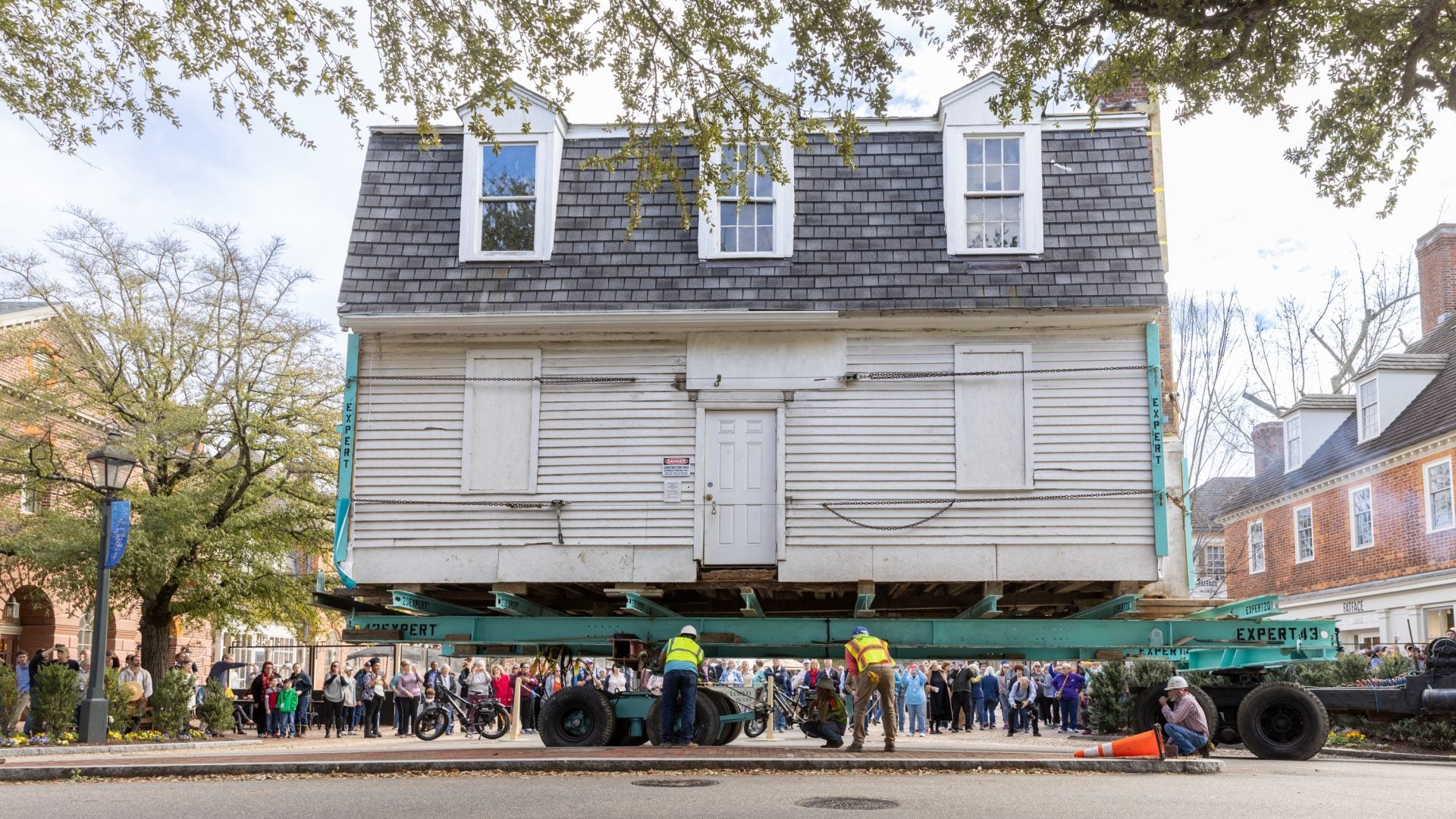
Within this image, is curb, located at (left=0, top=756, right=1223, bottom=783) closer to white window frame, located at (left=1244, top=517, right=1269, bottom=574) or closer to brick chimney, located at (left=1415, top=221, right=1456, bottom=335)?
brick chimney, located at (left=1415, top=221, right=1456, bottom=335)

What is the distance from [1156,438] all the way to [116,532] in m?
14.8

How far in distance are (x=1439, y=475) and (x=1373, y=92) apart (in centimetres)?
2085

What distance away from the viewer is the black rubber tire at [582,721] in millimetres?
15516

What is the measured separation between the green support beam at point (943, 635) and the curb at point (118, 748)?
238 inches

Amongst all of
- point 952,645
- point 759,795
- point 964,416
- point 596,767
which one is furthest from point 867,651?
point 759,795

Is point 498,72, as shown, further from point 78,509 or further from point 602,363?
point 78,509

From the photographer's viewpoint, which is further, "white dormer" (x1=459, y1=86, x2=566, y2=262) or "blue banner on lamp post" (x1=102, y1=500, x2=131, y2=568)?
"blue banner on lamp post" (x1=102, y1=500, x2=131, y2=568)

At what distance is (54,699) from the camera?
69.7ft

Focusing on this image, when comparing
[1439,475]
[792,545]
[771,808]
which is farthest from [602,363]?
[1439,475]

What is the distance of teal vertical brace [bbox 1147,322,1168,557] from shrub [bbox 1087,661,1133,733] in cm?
1050

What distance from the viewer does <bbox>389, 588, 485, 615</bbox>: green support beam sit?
15156 millimetres

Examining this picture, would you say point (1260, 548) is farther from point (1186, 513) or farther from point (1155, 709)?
point (1186, 513)

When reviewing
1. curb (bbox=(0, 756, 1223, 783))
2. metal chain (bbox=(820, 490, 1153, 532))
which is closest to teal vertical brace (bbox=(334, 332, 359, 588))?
curb (bbox=(0, 756, 1223, 783))

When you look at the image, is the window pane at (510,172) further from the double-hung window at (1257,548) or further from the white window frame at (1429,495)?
the double-hung window at (1257,548)
